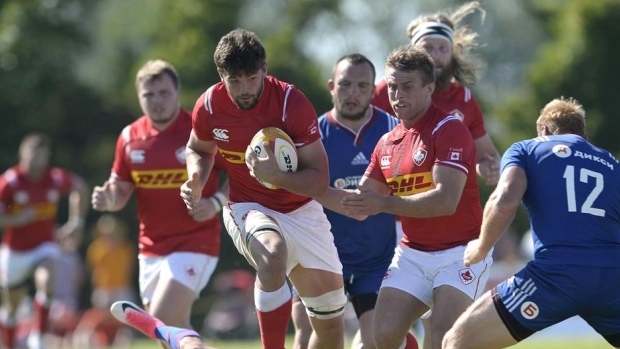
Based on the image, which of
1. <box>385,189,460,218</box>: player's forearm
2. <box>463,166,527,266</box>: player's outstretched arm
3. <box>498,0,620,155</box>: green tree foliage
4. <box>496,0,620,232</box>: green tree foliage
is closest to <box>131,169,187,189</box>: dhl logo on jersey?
<box>385,189,460,218</box>: player's forearm

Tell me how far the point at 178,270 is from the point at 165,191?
0.69 metres

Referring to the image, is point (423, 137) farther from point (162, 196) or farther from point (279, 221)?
point (162, 196)

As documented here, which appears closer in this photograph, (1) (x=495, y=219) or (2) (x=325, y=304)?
(1) (x=495, y=219)

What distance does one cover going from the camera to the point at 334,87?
28.4 ft

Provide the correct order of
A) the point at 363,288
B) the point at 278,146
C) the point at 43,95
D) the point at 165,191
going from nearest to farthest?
1. the point at 278,146
2. the point at 363,288
3. the point at 165,191
4. the point at 43,95

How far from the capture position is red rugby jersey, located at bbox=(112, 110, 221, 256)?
9266 millimetres

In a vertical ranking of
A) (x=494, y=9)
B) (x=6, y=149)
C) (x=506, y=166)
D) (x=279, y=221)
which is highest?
(x=494, y=9)

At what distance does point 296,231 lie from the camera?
24.5 ft

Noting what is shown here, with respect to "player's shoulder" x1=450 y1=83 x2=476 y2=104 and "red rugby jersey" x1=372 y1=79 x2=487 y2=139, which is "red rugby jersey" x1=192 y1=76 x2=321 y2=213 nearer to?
"red rugby jersey" x1=372 y1=79 x2=487 y2=139

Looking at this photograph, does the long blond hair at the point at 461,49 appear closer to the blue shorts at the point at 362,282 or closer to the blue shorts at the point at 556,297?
the blue shorts at the point at 362,282

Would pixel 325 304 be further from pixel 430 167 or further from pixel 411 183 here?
pixel 430 167

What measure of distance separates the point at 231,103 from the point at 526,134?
66.2ft

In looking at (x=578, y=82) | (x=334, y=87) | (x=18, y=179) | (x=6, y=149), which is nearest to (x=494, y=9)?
(x=578, y=82)

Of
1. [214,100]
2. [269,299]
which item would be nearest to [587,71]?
[214,100]
